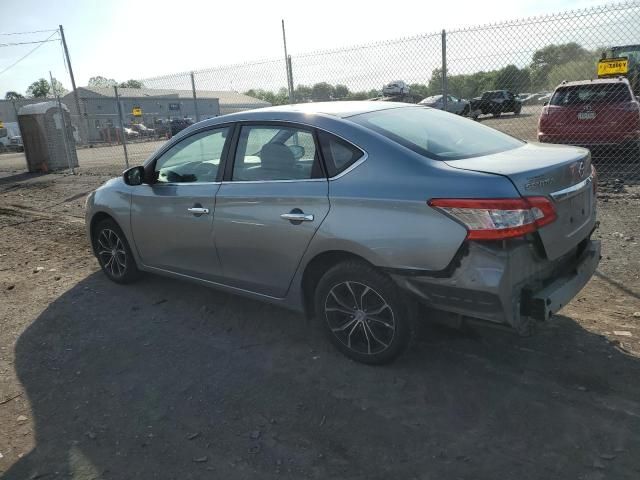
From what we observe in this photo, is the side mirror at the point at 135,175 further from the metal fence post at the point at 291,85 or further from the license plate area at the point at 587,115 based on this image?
the license plate area at the point at 587,115

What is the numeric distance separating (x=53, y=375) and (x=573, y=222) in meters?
3.55

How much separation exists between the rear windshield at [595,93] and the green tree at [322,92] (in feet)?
14.1

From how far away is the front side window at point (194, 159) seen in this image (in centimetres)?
402

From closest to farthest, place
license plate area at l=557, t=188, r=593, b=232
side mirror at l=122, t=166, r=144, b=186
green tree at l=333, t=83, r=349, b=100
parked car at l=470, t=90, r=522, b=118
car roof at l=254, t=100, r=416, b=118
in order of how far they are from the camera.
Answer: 1. license plate area at l=557, t=188, r=593, b=232
2. car roof at l=254, t=100, r=416, b=118
3. side mirror at l=122, t=166, r=144, b=186
4. green tree at l=333, t=83, r=349, b=100
5. parked car at l=470, t=90, r=522, b=118

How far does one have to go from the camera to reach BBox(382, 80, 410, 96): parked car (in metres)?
8.99

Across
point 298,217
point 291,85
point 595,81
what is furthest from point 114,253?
point 595,81

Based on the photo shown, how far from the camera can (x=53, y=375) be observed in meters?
3.59

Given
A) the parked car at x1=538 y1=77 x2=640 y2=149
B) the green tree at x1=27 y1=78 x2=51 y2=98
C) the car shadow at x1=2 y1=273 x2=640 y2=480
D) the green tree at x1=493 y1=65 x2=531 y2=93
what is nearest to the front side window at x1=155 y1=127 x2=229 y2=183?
the car shadow at x1=2 y1=273 x2=640 y2=480

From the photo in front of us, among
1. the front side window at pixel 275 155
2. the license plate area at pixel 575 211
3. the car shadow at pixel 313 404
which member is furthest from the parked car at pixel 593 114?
the front side window at pixel 275 155

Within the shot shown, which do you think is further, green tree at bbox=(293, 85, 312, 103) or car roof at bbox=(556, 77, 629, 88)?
green tree at bbox=(293, 85, 312, 103)

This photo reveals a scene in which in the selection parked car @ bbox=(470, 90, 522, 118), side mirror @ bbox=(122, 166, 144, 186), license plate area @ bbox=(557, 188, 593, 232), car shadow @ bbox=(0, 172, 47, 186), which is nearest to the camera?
license plate area @ bbox=(557, 188, 593, 232)

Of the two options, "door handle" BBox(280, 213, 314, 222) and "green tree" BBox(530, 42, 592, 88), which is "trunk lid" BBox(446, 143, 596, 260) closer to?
"door handle" BBox(280, 213, 314, 222)

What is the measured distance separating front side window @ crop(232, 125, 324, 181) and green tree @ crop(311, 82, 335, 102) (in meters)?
6.18

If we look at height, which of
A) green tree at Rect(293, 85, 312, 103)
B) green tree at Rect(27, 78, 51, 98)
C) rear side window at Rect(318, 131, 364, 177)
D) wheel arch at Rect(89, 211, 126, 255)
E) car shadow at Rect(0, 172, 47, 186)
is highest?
green tree at Rect(27, 78, 51, 98)
